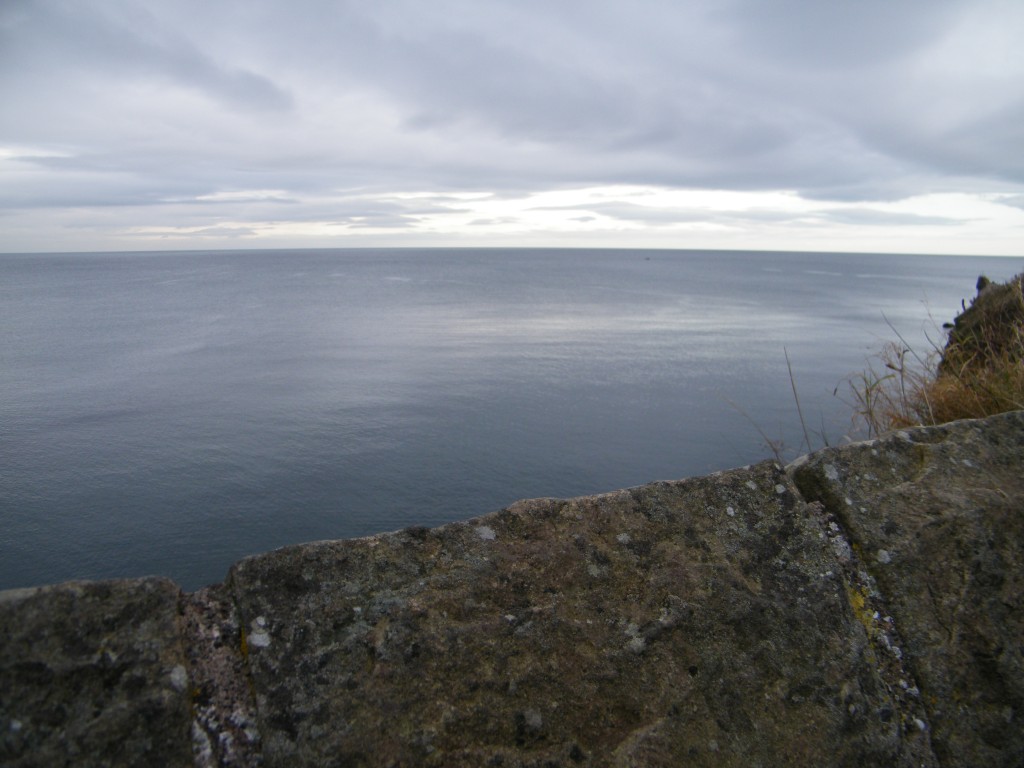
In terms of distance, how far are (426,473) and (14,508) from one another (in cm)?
585

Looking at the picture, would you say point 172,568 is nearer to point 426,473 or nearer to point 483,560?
point 426,473

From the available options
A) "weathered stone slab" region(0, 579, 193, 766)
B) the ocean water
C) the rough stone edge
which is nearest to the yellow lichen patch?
the rough stone edge

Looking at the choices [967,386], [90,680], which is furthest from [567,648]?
[967,386]

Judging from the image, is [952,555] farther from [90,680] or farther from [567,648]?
[90,680]

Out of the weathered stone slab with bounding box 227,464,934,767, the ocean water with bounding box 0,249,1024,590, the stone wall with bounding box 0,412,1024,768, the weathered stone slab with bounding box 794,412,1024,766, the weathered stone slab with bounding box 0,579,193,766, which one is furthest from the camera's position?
the ocean water with bounding box 0,249,1024,590

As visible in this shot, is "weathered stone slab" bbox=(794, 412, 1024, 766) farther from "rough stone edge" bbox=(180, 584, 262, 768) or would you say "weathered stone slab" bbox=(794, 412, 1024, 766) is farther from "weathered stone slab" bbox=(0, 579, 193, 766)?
Result: "weathered stone slab" bbox=(0, 579, 193, 766)

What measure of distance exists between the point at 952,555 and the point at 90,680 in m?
2.44

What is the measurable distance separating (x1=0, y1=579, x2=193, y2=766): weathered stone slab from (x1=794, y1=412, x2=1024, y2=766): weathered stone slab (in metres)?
2.01

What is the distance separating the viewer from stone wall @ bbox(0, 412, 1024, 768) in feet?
5.39

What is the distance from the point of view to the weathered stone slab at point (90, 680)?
150 cm

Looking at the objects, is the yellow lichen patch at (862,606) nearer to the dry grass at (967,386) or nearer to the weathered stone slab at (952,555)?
the weathered stone slab at (952,555)

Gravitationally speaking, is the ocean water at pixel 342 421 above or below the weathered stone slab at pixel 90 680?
below

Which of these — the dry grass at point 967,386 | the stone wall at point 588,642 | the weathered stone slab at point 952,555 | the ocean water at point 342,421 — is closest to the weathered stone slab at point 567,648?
the stone wall at point 588,642

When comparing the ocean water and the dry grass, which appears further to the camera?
the ocean water
